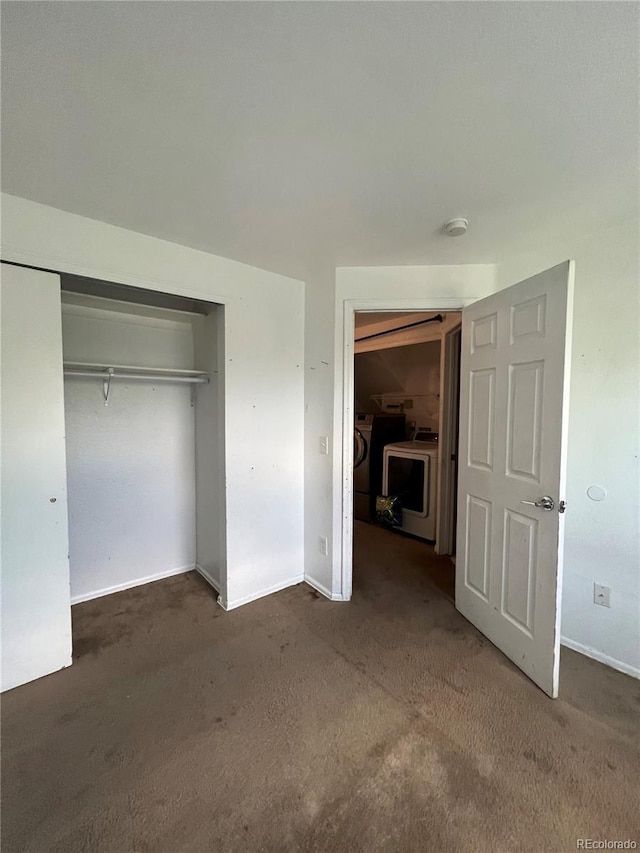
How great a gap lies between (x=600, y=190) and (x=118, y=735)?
10.0 feet

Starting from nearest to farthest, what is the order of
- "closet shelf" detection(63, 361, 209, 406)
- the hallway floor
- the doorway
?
1. the hallway floor
2. the doorway
3. "closet shelf" detection(63, 361, 209, 406)

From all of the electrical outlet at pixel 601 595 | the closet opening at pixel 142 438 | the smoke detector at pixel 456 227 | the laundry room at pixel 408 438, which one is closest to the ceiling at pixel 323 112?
the smoke detector at pixel 456 227

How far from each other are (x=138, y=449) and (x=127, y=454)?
81 millimetres

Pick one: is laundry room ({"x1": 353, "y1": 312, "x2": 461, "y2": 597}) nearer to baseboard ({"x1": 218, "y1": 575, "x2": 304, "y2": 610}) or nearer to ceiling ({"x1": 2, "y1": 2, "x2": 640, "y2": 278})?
baseboard ({"x1": 218, "y1": 575, "x2": 304, "y2": 610})

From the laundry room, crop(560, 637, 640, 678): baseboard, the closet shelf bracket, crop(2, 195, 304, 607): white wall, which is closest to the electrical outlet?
crop(560, 637, 640, 678): baseboard

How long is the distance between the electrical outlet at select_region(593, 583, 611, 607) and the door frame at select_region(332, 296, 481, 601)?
1.40 m

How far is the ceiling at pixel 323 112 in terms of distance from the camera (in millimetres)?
836

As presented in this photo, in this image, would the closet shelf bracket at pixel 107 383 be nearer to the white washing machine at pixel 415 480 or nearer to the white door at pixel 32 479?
the white door at pixel 32 479

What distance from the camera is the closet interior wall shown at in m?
2.35

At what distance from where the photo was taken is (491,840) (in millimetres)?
1074

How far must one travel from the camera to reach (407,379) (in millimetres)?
4688

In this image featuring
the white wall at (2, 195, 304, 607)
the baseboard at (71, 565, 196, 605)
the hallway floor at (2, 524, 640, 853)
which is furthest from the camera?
the baseboard at (71, 565, 196, 605)

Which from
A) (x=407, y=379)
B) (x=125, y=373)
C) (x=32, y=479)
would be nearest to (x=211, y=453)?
(x=125, y=373)

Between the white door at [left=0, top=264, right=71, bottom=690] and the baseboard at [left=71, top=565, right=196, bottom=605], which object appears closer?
the white door at [left=0, top=264, right=71, bottom=690]
